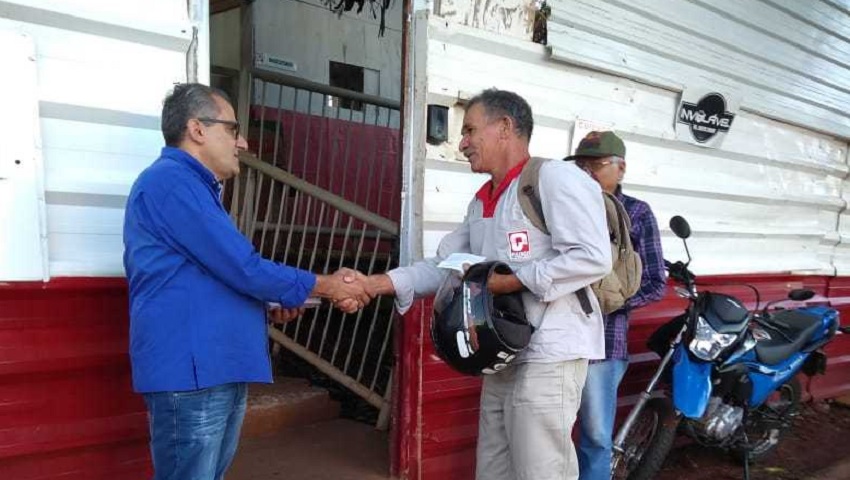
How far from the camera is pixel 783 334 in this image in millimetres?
3934

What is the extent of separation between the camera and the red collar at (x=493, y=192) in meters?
2.32

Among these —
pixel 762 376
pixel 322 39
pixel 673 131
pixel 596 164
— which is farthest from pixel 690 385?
pixel 322 39

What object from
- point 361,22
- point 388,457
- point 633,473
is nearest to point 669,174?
point 633,473

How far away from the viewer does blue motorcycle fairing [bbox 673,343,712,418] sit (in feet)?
11.0

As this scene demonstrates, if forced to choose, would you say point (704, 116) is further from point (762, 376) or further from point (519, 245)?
point (519, 245)

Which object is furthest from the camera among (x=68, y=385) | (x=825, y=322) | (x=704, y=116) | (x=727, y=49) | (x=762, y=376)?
(x=727, y=49)

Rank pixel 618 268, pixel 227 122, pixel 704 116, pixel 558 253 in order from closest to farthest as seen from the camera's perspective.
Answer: pixel 227 122
pixel 558 253
pixel 618 268
pixel 704 116

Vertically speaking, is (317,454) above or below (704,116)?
below

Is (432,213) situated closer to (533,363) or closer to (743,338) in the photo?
(533,363)

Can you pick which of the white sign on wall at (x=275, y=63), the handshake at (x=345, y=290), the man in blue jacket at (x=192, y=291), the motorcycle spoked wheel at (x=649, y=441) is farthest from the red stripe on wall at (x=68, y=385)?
the white sign on wall at (x=275, y=63)

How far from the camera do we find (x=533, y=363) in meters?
2.22

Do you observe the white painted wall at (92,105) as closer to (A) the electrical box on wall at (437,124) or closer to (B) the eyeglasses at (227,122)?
(B) the eyeglasses at (227,122)

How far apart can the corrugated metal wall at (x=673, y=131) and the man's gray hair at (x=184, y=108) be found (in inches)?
48.0

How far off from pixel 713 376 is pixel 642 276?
85cm
